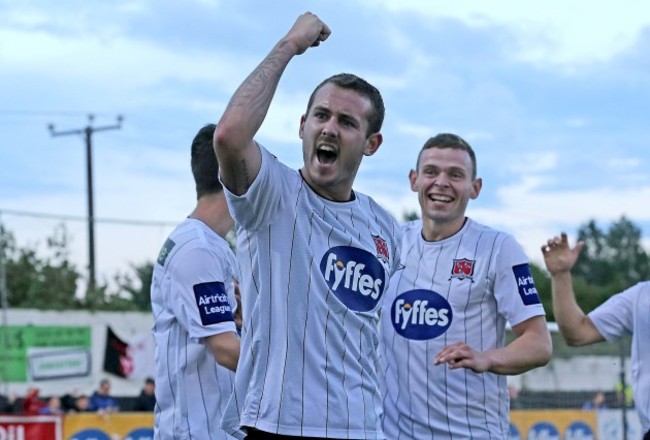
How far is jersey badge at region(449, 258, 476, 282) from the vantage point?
6.32m

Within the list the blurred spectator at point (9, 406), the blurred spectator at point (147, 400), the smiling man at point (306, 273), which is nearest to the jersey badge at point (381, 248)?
the smiling man at point (306, 273)

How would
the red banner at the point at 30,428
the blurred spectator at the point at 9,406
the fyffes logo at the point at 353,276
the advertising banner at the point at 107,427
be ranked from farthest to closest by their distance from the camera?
the blurred spectator at the point at 9,406
the advertising banner at the point at 107,427
the red banner at the point at 30,428
the fyffes logo at the point at 353,276

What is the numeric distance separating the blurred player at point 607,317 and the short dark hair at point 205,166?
2217 mm

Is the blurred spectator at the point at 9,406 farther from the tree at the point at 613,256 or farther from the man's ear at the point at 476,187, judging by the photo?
the tree at the point at 613,256

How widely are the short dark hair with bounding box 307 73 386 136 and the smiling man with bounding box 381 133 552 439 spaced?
1.87 metres

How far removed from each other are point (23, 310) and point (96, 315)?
79.4 inches

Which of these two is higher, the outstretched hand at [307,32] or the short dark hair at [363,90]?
the outstretched hand at [307,32]

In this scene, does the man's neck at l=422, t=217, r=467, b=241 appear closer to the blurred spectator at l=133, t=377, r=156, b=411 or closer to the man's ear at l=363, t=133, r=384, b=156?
the man's ear at l=363, t=133, r=384, b=156

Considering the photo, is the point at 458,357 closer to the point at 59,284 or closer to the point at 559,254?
the point at 559,254

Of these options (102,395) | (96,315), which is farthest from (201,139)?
(96,315)

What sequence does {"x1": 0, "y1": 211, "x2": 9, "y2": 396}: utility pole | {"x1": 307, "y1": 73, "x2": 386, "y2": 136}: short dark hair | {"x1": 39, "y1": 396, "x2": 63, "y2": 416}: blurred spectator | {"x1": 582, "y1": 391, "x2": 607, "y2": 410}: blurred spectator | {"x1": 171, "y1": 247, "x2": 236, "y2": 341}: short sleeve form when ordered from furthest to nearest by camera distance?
1. {"x1": 0, "y1": 211, "x2": 9, "y2": 396}: utility pole
2. {"x1": 39, "y1": 396, "x2": 63, "y2": 416}: blurred spectator
3. {"x1": 582, "y1": 391, "x2": 607, "y2": 410}: blurred spectator
4. {"x1": 171, "y1": 247, "x2": 236, "y2": 341}: short sleeve
5. {"x1": 307, "y1": 73, "x2": 386, "y2": 136}: short dark hair

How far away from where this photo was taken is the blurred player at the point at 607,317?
704 centimetres

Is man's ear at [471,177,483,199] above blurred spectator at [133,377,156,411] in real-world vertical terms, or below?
above

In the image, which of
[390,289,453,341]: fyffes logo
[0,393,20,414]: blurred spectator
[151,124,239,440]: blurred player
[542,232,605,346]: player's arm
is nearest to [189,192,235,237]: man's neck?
[151,124,239,440]: blurred player
